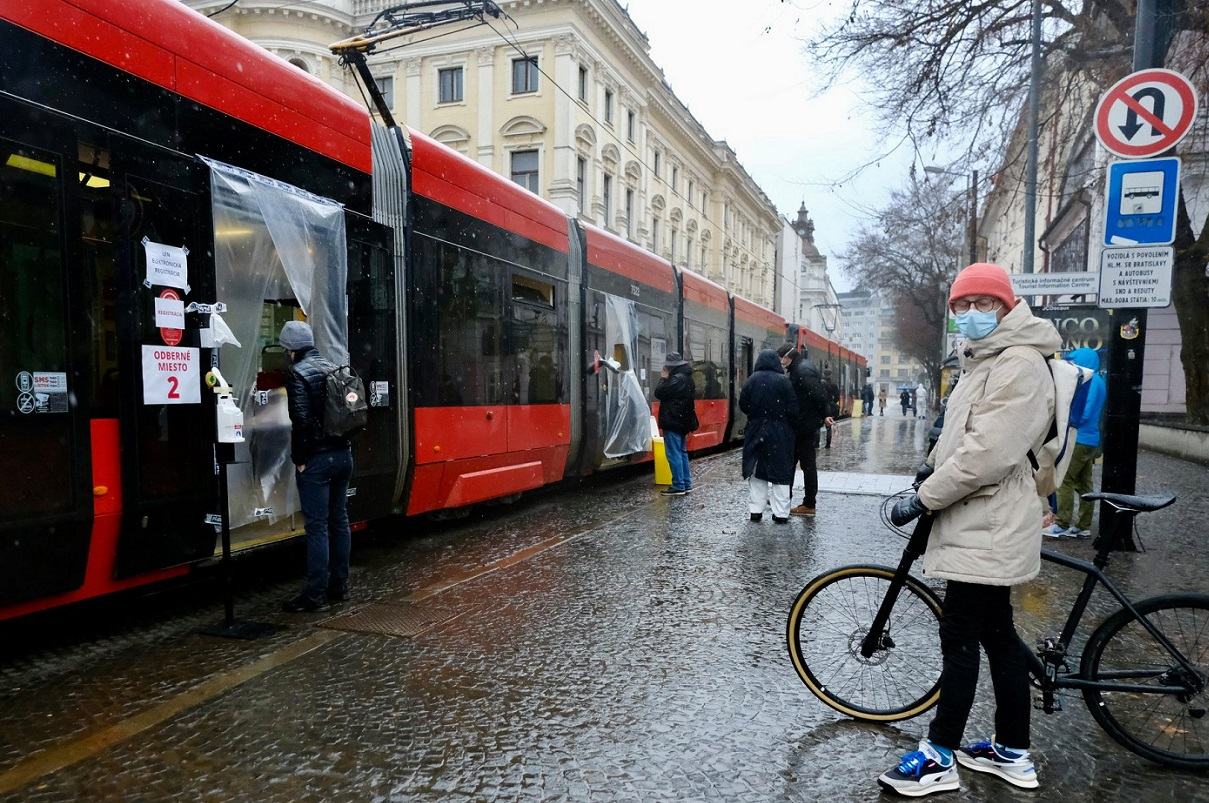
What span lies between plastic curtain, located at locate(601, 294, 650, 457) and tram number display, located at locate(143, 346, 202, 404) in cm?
639

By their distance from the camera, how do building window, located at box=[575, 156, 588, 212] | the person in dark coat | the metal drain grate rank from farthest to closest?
building window, located at box=[575, 156, 588, 212], the person in dark coat, the metal drain grate

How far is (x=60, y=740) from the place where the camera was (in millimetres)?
3221

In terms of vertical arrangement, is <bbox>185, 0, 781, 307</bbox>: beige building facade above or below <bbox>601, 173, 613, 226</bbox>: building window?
above

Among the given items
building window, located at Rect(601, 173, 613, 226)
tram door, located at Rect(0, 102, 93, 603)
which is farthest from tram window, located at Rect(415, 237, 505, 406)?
building window, located at Rect(601, 173, 613, 226)

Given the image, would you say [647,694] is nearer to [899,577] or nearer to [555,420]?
[899,577]

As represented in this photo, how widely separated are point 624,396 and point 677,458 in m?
1.36

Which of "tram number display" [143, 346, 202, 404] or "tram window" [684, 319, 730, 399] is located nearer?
"tram number display" [143, 346, 202, 404]

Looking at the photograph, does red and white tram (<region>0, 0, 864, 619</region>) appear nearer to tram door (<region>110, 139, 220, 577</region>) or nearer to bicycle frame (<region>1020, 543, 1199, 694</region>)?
tram door (<region>110, 139, 220, 577</region>)

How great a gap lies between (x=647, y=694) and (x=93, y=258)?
132 inches

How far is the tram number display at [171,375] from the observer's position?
13.7 feet

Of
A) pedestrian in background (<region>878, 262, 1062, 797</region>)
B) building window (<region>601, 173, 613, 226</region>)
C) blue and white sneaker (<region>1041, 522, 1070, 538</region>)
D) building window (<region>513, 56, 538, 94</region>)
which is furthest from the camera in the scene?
building window (<region>601, 173, 613, 226</region>)

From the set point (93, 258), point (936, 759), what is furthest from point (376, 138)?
point (936, 759)

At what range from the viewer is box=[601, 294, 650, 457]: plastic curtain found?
10.6 m

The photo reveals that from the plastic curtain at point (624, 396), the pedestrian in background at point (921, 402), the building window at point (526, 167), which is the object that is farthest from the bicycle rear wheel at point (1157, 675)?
the pedestrian in background at point (921, 402)
